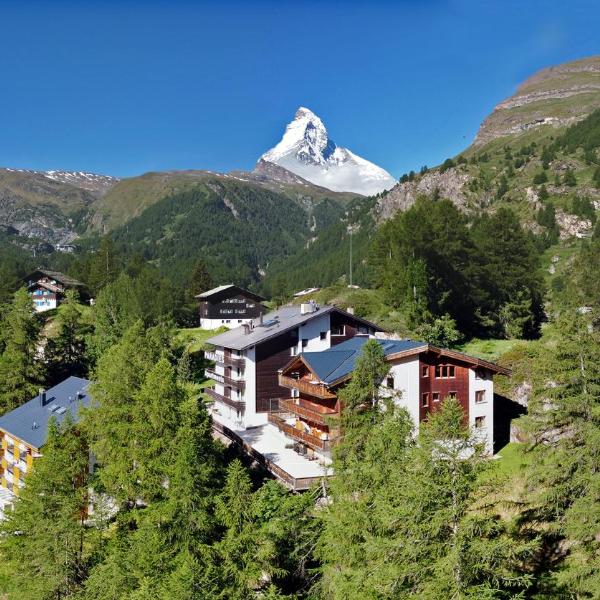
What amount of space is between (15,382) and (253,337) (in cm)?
2796

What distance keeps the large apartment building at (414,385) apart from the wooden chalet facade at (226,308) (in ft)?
182

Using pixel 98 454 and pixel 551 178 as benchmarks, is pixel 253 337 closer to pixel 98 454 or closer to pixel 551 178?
pixel 98 454

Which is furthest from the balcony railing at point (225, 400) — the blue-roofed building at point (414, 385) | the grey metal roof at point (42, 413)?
the grey metal roof at point (42, 413)

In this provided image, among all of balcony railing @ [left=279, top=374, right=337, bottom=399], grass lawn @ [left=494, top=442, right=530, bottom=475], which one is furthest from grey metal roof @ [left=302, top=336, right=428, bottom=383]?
grass lawn @ [left=494, top=442, right=530, bottom=475]

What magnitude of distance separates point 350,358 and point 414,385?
16.5ft

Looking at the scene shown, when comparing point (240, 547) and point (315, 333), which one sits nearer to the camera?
point (240, 547)

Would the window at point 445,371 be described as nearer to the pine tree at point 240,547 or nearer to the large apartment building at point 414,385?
the large apartment building at point 414,385

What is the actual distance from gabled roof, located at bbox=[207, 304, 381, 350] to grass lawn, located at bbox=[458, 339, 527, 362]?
1025cm

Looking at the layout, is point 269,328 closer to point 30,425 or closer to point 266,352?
point 266,352

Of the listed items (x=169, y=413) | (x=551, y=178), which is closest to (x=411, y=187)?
(x=551, y=178)

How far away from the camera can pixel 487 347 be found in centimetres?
5875

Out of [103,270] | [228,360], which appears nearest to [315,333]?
[228,360]

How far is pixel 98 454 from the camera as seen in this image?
3550 cm

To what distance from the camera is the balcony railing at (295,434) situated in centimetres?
3770
